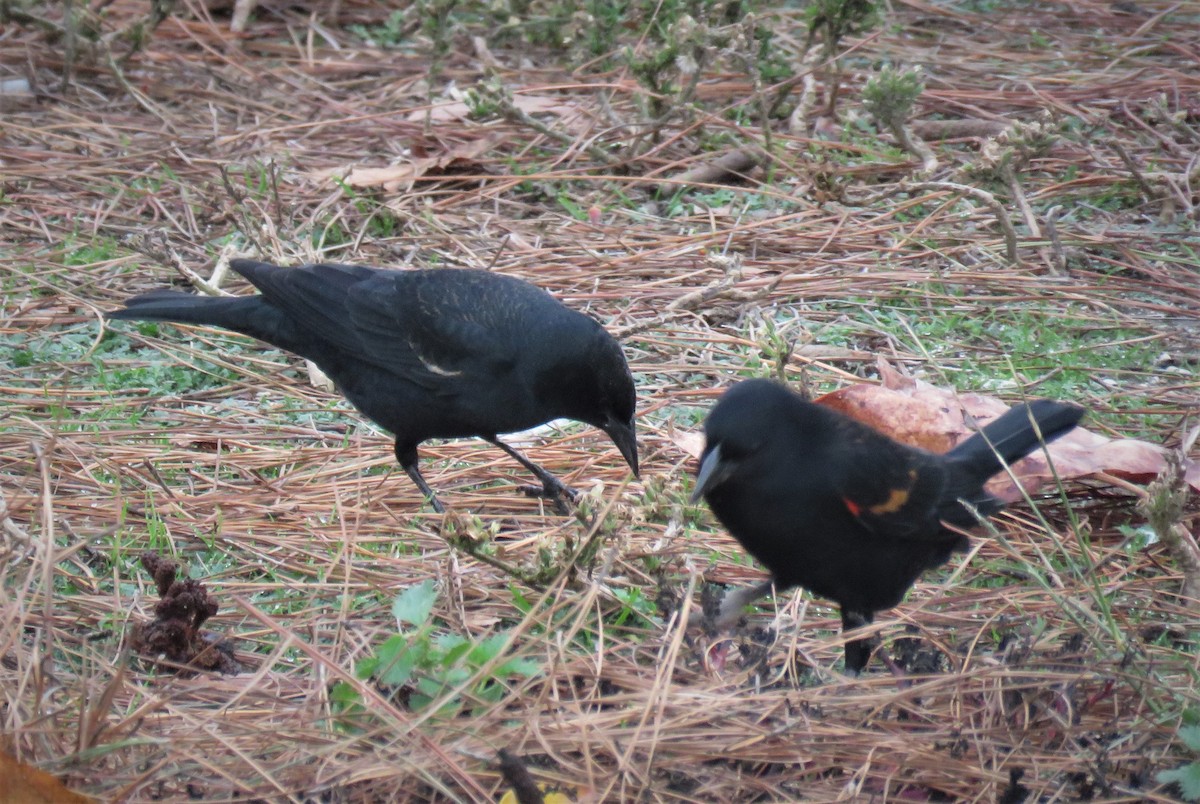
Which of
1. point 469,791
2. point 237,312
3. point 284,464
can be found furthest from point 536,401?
point 469,791

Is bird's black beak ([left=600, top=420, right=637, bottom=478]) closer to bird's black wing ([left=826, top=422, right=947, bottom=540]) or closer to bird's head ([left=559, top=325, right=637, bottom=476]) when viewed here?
bird's head ([left=559, top=325, right=637, bottom=476])

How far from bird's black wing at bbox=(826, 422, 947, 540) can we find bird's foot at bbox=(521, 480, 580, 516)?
130 cm

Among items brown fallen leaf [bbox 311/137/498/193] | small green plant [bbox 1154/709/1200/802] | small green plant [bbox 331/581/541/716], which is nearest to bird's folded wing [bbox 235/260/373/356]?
brown fallen leaf [bbox 311/137/498/193]

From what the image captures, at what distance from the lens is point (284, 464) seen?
4547mm

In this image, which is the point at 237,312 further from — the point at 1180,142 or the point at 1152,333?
the point at 1180,142

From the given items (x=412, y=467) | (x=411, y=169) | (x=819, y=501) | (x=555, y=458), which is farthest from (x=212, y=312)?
(x=819, y=501)

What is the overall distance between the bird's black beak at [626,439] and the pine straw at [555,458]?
0.14 meters

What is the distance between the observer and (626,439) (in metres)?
4.25

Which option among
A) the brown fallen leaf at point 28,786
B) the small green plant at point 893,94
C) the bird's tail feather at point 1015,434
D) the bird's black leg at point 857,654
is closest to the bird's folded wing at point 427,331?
the bird's tail feather at point 1015,434

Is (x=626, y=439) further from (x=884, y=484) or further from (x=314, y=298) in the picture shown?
(x=314, y=298)

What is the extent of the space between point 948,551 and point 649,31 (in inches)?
172

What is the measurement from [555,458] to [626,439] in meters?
0.62

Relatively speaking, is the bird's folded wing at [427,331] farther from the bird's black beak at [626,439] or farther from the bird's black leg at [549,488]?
the bird's black beak at [626,439]

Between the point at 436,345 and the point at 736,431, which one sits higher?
the point at 736,431
